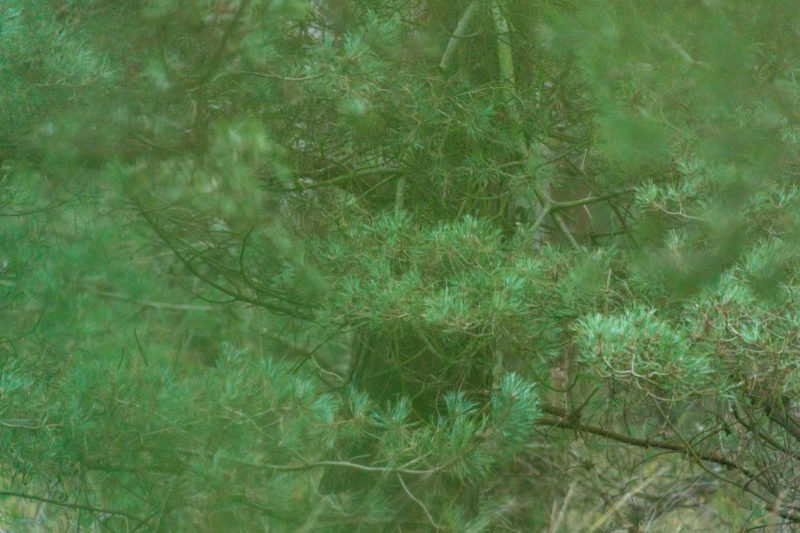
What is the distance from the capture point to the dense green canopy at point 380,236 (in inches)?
96.8

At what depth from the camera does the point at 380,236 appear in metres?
2.71

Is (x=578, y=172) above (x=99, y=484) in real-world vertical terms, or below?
above

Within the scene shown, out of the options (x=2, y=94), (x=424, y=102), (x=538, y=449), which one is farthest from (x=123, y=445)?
(x=538, y=449)

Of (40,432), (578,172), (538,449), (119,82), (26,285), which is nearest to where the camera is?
(40,432)

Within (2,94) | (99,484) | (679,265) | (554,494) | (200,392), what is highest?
(2,94)

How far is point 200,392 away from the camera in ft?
8.33

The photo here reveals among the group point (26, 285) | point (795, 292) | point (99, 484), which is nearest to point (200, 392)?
point (99, 484)

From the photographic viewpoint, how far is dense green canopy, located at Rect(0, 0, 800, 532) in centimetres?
246

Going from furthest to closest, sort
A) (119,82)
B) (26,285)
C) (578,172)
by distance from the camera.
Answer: (578,172)
(26,285)
(119,82)

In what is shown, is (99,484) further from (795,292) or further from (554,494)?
(554,494)

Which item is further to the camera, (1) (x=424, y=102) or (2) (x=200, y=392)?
(1) (x=424, y=102)

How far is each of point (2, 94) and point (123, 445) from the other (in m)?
0.88

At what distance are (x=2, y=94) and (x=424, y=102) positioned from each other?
1.12m

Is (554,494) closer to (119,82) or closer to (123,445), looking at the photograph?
(123,445)
